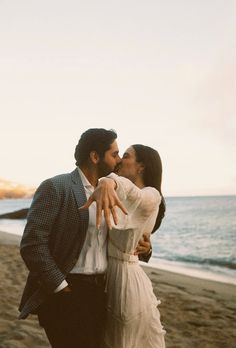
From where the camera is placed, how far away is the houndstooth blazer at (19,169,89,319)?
2.29 metres

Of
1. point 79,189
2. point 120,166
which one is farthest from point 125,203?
point 120,166

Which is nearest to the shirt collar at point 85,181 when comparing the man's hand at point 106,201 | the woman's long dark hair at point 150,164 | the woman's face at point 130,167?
the woman's face at point 130,167

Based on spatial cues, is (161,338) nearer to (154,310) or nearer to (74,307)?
(154,310)

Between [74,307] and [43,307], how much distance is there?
0.20m

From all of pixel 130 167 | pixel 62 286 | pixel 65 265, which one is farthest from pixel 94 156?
pixel 62 286

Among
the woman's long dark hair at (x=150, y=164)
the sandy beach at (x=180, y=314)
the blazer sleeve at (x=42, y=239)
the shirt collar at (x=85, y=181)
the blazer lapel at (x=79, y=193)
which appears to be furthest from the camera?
the sandy beach at (x=180, y=314)

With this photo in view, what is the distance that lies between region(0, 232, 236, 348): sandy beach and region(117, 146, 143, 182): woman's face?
9.71ft

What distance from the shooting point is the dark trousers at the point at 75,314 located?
2.31 meters

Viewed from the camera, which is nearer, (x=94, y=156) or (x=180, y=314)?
(x=94, y=156)

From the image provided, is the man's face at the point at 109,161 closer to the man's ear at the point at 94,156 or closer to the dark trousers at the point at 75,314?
the man's ear at the point at 94,156

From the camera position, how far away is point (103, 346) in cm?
255

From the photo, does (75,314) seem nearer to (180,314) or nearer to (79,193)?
(79,193)

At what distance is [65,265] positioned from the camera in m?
2.36

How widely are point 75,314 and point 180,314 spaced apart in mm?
4958
